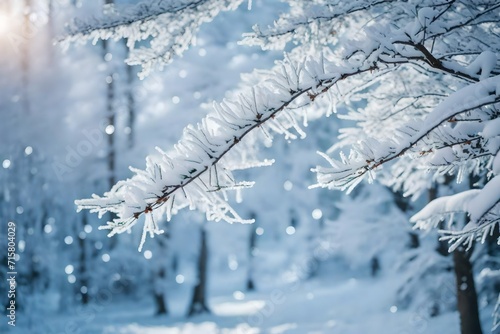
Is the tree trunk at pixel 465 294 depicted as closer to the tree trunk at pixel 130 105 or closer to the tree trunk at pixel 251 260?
the tree trunk at pixel 130 105

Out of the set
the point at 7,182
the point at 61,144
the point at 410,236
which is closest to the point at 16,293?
the point at 7,182

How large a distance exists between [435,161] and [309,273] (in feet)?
71.4

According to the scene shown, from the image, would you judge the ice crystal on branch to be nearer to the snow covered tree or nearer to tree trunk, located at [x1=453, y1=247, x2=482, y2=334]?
the snow covered tree

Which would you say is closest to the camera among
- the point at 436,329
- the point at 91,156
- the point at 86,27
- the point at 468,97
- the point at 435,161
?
the point at 468,97

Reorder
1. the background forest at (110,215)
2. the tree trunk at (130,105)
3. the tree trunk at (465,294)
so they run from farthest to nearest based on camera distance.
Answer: the tree trunk at (130,105) < the background forest at (110,215) < the tree trunk at (465,294)


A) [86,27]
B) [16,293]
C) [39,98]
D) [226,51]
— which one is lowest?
[16,293]

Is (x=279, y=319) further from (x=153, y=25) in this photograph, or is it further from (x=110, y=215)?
(x=153, y=25)

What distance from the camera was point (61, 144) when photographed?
34.8 ft

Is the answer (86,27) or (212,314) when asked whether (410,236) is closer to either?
(86,27)

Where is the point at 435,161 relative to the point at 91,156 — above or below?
below

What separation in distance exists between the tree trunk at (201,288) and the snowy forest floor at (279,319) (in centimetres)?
43

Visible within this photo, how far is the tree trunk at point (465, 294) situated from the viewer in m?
5.53

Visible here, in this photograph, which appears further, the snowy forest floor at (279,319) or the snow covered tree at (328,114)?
the snowy forest floor at (279,319)

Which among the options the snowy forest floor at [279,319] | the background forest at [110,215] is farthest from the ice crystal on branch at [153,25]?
the snowy forest floor at [279,319]
